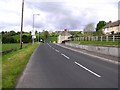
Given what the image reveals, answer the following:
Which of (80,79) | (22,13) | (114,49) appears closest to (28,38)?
(22,13)

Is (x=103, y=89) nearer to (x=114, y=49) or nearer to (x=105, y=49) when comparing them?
(x=114, y=49)

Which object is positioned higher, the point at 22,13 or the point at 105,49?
the point at 22,13

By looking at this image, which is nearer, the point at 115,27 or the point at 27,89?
the point at 27,89

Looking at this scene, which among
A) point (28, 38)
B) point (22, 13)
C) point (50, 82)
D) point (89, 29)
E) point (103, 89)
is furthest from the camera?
point (89, 29)

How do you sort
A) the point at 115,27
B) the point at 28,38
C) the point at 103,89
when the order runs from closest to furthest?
the point at 103,89
the point at 115,27
the point at 28,38

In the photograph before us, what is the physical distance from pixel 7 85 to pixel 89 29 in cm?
13415

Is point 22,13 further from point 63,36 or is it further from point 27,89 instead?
point 63,36

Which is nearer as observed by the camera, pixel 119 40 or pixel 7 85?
pixel 7 85

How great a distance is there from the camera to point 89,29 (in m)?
143

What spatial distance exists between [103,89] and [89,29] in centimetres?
13429

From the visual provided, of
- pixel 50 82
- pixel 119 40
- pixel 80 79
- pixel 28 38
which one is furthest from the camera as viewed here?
pixel 28 38

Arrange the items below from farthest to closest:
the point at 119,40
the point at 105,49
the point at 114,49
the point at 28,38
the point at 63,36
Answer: the point at 63,36 → the point at 28,38 → the point at 119,40 → the point at 105,49 → the point at 114,49

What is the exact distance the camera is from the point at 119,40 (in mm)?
36906

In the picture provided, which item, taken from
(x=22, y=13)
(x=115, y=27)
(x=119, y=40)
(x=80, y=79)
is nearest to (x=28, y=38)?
(x=115, y=27)
